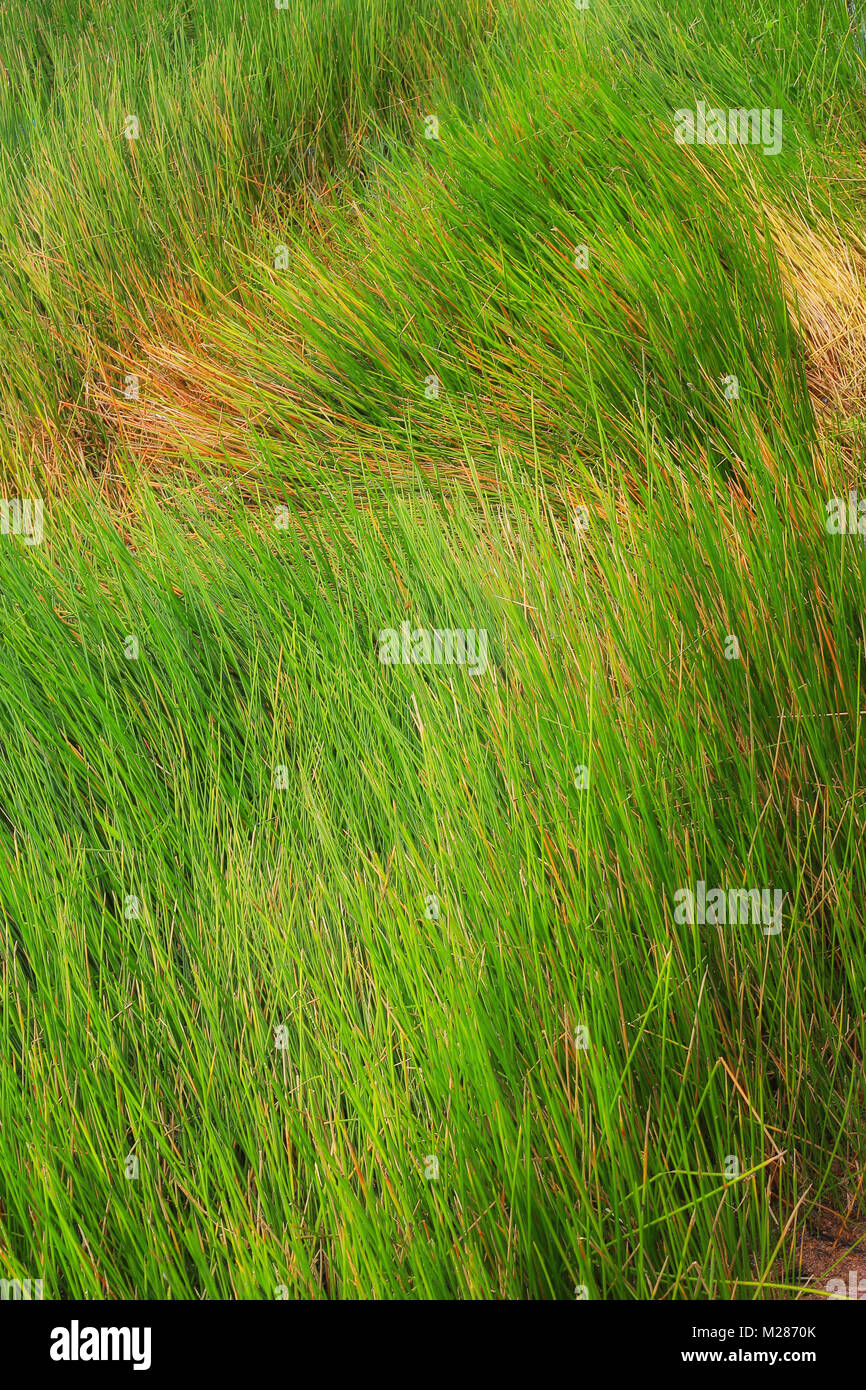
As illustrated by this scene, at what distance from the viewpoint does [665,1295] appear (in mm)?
1179

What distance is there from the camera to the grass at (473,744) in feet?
4.07

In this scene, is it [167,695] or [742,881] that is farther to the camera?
[167,695]

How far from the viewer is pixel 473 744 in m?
1.66

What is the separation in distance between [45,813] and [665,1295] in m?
1.26

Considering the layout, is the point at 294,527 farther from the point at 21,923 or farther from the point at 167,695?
the point at 21,923

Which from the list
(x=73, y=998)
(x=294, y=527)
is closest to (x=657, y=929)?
(x=73, y=998)

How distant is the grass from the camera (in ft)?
Result: 4.07

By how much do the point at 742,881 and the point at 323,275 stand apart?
275cm

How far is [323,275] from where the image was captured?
11.4 feet

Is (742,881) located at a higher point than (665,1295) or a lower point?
higher

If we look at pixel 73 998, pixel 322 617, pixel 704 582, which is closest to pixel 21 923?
pixel 73 998

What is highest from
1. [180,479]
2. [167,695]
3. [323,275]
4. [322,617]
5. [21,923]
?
[323,275]

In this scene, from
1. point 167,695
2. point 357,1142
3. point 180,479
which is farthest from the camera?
point 180,479

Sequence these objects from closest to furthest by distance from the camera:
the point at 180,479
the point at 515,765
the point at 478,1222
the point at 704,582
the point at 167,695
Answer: the point at 478,1222, the point at 515,765, the point at 704,582, the point at 167,695, the point at 180,479
